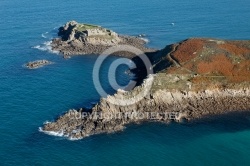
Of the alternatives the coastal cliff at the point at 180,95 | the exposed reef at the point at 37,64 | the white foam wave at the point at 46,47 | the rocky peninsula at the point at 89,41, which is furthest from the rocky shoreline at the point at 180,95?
the white foam wave at the point at 46,47

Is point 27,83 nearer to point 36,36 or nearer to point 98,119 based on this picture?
point 98,119

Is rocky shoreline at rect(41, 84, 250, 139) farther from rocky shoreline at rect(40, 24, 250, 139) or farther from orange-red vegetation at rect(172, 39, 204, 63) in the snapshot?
orange-red vegetation at rect(172, 39, 204, 63)

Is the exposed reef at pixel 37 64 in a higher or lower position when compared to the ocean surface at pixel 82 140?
higher

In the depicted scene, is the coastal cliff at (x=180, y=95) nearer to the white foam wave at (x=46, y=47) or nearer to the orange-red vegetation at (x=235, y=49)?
the orange-red vegetation at (x=235, y=49)

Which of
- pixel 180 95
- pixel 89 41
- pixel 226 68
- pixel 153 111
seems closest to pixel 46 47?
pixel 89 41

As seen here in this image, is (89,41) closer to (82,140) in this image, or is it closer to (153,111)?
(153,111)

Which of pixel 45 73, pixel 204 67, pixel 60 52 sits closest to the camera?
pixel 204 67

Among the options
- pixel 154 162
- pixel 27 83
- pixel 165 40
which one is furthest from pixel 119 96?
pixel 165 40
